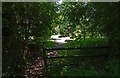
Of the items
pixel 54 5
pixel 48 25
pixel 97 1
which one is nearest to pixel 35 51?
pixel 48 25

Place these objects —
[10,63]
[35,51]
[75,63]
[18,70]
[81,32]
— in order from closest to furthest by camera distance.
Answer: [10,63] → [18,70] → [35,51] → [75,63] → [81,32]

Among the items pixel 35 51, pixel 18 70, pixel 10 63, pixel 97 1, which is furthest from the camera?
pixel 35 51

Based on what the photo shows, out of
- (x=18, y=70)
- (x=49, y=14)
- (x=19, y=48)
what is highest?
(x=49, y=14)

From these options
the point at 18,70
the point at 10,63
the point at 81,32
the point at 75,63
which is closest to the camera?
the point at 10,63

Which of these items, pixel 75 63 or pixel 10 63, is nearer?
pixel 10 63

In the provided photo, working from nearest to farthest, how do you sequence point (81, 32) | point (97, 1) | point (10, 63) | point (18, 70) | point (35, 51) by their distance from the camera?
point (10, 63), point (18, 70), point (97, 1), point (35, 51), point (81, 32)

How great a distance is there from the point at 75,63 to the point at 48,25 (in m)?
1.20

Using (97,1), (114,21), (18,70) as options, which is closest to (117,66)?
(114,21)

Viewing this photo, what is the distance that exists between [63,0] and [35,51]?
4.93 ft

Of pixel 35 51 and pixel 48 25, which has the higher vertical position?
pixel 48 25

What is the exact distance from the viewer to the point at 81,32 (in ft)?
26.4

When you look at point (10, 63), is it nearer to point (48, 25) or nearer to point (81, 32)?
point (48, 25)

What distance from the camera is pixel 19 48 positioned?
5453mm

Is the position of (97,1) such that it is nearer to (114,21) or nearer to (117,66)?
(114,21)
